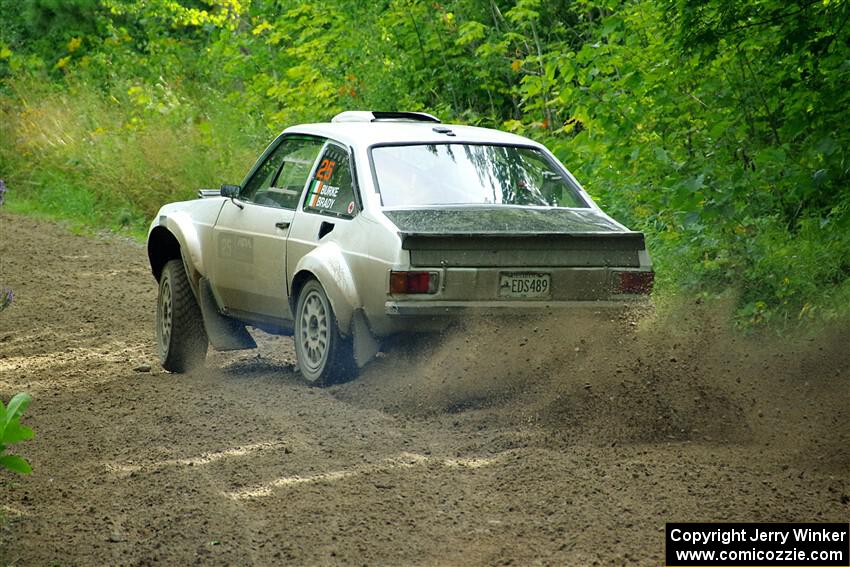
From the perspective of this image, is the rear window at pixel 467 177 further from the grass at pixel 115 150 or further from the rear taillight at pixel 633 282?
the grass at pixel 115 150

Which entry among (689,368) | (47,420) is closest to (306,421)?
(47,420)

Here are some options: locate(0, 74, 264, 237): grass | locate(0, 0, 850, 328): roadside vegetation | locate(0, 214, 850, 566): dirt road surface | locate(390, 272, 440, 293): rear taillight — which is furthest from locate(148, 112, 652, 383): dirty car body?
locate(0, 74, 264, 237): grass

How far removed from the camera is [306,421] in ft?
24.7

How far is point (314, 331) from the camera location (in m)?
8.55

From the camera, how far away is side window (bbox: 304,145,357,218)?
8.46m

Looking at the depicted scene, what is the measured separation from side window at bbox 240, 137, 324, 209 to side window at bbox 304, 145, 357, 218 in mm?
153

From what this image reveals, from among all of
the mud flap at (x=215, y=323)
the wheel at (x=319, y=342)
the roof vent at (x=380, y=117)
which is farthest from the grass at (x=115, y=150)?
the wheel at (x=319, y=342)

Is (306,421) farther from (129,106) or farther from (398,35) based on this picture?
(129,106)

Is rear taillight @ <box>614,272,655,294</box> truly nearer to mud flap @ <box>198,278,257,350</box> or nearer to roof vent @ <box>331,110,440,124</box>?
roof vent @ <box>331,110,440,124</box>

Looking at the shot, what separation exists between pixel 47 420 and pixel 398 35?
35.9 ft

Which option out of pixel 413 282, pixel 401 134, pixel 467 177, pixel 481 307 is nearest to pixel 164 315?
pixel 401 134

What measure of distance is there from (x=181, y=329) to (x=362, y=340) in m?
2.32

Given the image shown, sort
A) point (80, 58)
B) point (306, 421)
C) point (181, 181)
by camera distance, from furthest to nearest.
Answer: point (80, 58) < point (181, 181) < point (306, 421)

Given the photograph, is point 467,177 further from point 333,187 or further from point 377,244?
point 377,244
